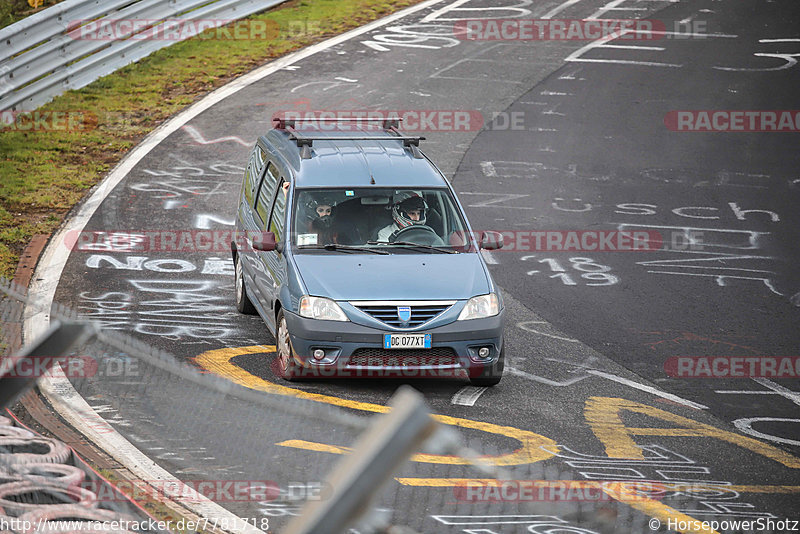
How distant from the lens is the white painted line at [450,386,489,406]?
902 centimetres

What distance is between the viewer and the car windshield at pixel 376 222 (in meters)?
9.85

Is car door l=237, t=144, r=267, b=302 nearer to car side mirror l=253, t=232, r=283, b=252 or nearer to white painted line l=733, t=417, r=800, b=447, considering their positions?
car side mirror l=253, t=232, r=283, b=252

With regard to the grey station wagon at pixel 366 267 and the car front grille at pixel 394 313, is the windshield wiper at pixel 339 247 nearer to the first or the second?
the grey station wagon at pixel 366 267

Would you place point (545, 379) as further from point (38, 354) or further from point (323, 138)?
point (38, 354)

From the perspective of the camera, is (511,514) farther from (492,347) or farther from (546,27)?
(546,27)

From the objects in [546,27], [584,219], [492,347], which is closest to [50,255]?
[492,347]

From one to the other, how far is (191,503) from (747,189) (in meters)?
13.6

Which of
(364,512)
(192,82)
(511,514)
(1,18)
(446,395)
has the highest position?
(1,18)

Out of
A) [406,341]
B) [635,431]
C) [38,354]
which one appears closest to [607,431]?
[635,431]

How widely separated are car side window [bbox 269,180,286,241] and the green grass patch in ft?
11.9

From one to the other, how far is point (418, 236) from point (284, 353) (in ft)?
5.55

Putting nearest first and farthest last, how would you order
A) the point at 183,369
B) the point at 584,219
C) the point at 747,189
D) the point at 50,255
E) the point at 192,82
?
the point at 183,369
the point at 50,255
the point at 584,219
the point at 747,189
the point at 192,82

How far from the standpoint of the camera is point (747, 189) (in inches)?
654

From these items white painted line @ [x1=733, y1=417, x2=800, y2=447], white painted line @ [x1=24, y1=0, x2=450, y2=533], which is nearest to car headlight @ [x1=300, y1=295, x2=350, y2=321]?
white painted line @ [x1=24, y1=0, x2=450, y2=533]
